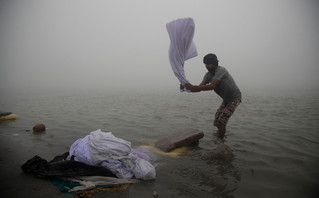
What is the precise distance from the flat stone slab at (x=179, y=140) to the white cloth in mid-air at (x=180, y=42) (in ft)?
4.82

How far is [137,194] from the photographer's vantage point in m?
2.92

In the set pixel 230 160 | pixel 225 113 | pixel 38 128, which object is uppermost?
pixel 225 113

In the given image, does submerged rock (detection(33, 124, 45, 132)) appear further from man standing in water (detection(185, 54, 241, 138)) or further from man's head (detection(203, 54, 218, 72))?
man's head (detection(203, 54, 218, 72))

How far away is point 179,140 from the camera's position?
4984 mm

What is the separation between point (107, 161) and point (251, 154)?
3339mm

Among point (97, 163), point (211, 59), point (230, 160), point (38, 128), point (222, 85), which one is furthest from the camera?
point (38, 128)

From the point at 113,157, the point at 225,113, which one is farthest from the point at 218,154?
the point at 113,157

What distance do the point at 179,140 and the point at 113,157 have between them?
6.76 ft

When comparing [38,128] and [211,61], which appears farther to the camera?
[38,128]

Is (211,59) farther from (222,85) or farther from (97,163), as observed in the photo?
(97,163)

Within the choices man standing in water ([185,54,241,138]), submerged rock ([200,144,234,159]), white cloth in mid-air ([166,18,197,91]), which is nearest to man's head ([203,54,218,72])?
man standing in water ([185,54,241,138])

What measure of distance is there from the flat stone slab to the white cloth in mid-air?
4.82 feet

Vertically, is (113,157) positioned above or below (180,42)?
below

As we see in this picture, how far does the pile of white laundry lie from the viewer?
10.9 feet
